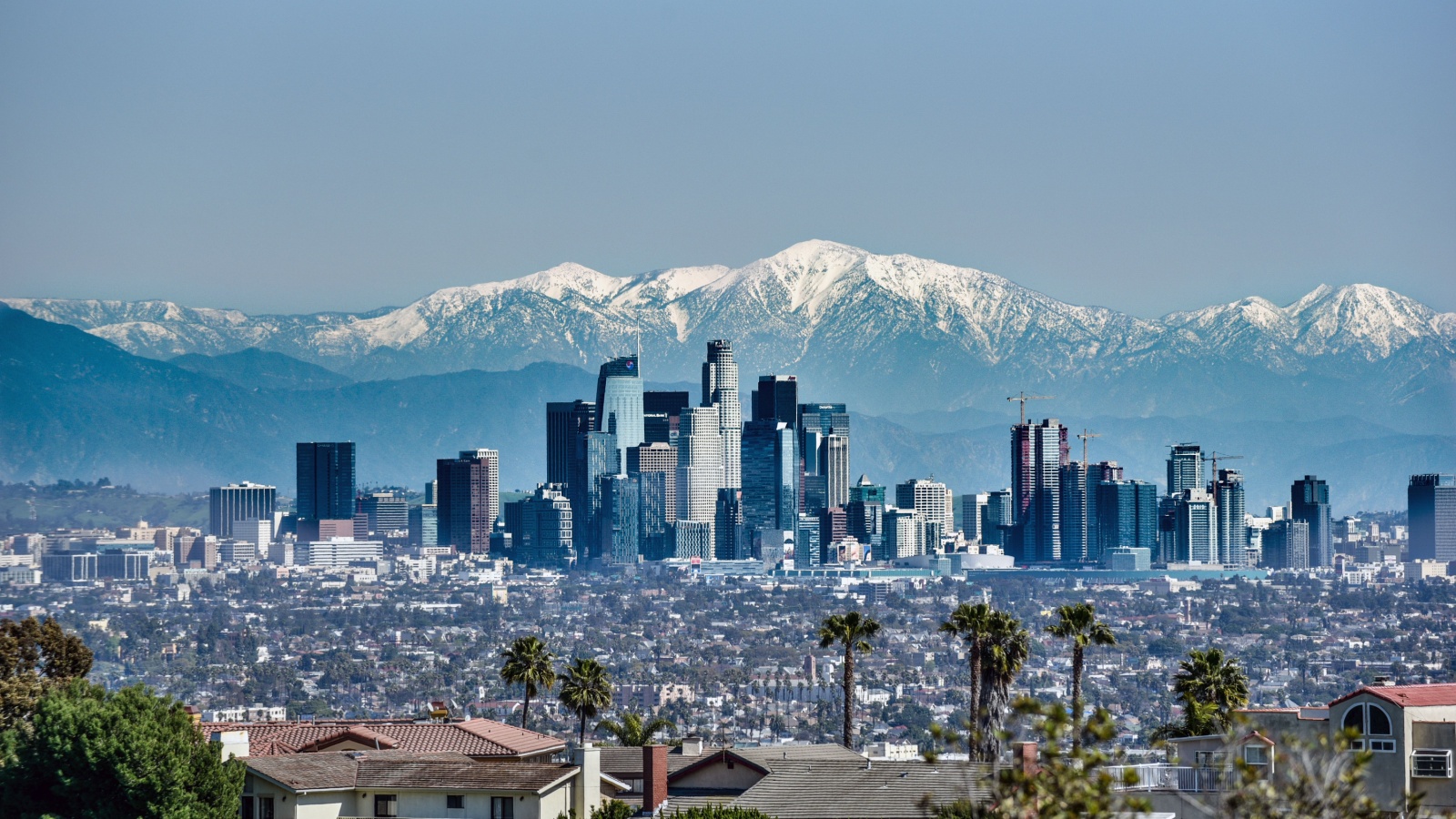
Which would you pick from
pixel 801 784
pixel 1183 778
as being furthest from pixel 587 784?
pixel 1183 778

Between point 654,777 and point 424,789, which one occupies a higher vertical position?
point 424,789

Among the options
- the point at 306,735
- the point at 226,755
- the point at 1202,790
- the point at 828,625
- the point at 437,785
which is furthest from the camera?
the point at 828,625

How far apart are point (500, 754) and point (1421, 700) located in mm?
25022

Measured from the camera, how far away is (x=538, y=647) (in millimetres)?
104312

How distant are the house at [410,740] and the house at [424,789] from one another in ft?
17.1

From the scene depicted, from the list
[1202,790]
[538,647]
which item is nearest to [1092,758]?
[1202,790]

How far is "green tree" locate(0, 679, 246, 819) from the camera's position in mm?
52344

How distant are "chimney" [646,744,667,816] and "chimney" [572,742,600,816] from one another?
2.85 meters

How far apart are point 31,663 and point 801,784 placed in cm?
2606

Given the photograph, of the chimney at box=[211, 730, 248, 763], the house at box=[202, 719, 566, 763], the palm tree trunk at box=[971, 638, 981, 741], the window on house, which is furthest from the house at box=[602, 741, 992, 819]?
the palm tree trunk at box=[971, 638, 981, 741]

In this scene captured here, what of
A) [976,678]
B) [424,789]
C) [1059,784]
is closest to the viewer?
[1059,784]

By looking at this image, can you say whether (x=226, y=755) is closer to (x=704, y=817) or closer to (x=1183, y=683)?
(x=704, y=817)

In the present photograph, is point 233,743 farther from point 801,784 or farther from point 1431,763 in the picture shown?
point 1431,763

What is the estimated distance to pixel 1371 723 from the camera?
4703 centimetres
